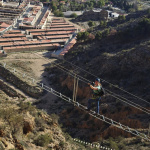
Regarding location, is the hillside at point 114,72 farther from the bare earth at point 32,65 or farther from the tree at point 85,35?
the bare earth at point 32,65

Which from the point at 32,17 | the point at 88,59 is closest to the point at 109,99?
the point at 88,59

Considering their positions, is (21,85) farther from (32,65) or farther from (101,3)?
(101,3)

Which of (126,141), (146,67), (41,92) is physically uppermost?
(146,67)

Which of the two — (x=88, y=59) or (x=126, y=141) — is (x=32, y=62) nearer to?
(x=88, y=59)

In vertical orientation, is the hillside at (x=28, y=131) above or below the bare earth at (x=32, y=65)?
above

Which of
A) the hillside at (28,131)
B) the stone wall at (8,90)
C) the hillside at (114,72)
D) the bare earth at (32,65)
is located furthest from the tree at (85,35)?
the hillside at (28,131)

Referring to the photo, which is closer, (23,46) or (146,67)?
(146,67)

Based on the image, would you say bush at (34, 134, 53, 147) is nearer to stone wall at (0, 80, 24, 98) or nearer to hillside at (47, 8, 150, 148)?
hillside at (47, 8, 150, 148)

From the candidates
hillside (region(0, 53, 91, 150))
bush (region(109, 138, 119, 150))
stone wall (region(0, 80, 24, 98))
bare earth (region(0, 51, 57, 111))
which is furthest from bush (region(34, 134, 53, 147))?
stone wall (region(0, 80, 24, 98))
